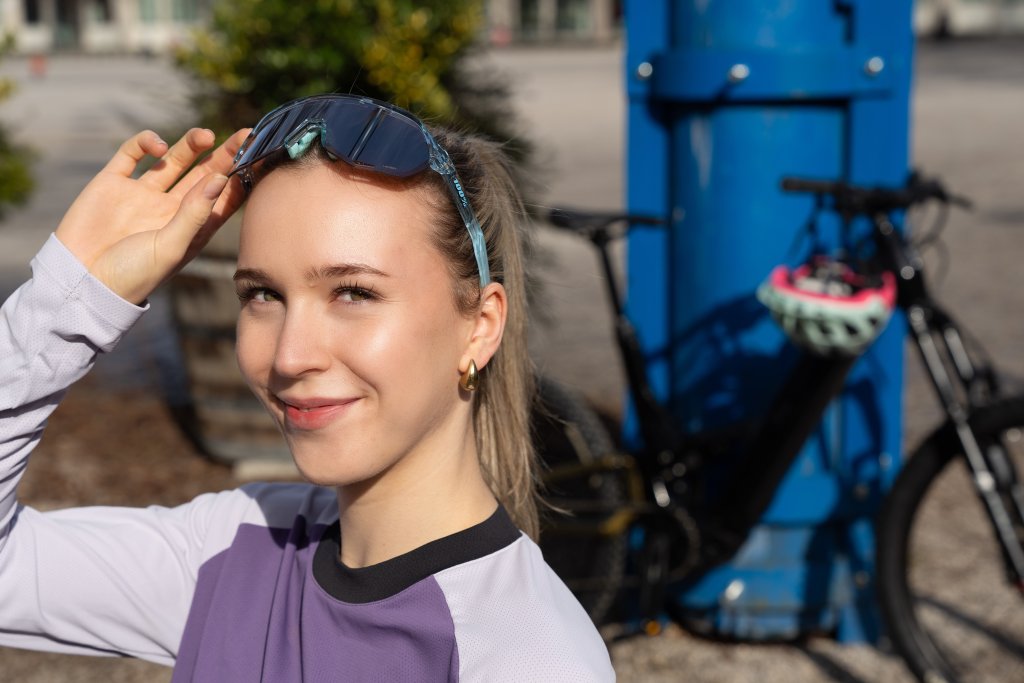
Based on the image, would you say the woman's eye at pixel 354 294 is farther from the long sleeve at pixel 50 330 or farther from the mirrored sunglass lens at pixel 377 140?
the long sleeve at pixel 50 330

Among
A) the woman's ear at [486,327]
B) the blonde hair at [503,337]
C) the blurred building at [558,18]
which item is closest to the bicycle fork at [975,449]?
the blonde hair at [503,337]

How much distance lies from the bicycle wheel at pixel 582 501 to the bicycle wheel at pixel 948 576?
69 cm

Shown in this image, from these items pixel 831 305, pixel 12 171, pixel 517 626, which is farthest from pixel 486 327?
pixel 12 171

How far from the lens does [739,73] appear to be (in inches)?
126

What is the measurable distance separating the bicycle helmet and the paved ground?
65 cm

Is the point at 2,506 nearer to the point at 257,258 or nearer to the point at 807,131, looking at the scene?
the point at 257,258

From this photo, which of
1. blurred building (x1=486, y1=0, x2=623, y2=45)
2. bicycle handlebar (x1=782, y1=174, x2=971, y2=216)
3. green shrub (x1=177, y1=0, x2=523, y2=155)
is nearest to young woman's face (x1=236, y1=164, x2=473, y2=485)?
bicycle handlebar (x1=782, y1=174, x2=971, y2=216)

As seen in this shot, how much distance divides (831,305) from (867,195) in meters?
0.33

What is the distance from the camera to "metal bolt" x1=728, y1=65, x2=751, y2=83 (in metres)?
3.20

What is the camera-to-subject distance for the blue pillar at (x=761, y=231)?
323cm

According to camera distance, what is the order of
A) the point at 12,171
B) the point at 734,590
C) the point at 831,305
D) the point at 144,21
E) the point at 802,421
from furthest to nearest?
the point at 144,21 → the point at 12,171 → the point at 734,590 → the point at 802,421 → the point at 831,305

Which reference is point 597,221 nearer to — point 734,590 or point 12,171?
point 734,590

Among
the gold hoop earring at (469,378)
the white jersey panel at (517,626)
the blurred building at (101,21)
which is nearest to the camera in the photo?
the white jersey panel at (517,626)

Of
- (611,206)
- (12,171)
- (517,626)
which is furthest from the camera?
(611,206)
